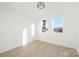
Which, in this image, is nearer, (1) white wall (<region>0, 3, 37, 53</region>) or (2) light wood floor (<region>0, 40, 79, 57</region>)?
(2) light wood floor (<region>0, 40, 79, 57</region>)

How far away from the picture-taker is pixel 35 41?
2707 millimetres

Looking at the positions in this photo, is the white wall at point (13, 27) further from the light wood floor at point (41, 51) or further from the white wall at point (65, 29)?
the white wall at point (65, 29)

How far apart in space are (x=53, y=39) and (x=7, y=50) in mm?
1347

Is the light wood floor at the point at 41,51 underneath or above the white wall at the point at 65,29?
underneath

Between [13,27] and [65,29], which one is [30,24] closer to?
[13,27]

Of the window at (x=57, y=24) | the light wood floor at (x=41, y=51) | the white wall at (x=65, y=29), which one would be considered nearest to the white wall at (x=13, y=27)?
the light wood floor at (x=41, y=51)

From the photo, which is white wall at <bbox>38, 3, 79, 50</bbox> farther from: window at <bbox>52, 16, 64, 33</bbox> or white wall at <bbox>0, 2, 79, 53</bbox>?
window at <bbox>52, 16, 64, 33</bbox>

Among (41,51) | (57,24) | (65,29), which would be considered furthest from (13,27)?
(65,29)

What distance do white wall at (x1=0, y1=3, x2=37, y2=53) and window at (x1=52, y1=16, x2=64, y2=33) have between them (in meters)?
0.54

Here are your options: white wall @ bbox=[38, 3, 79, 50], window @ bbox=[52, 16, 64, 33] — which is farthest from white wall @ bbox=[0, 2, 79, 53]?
window @ bbox=[52, 16, 64, 33]

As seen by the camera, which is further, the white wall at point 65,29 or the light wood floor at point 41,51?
the white wall at point 65,29

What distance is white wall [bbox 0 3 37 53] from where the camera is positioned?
2.67 meters

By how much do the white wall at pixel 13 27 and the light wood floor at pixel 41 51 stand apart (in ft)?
0.61

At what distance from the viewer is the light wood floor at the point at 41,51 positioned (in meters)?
2.43
